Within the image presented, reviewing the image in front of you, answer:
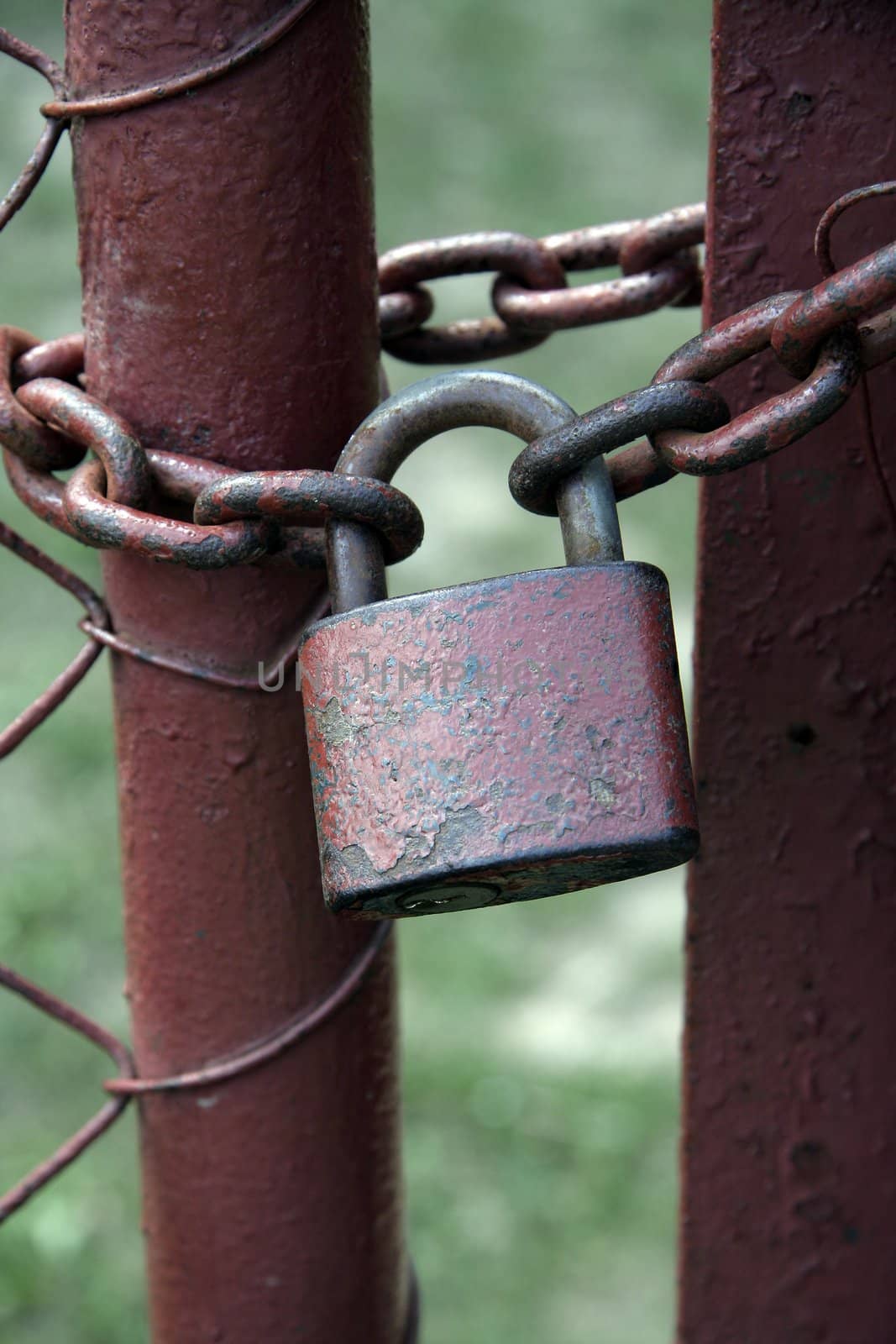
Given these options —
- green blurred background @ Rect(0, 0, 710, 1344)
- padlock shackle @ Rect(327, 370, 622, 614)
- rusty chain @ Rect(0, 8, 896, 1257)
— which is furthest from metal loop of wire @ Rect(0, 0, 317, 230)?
green blurred background @ Rect(0, 0, 710, 1344)

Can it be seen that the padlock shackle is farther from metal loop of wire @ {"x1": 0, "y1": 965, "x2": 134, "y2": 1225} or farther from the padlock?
metal loop of wire @ {"x1": 0, "y1": 965, "x2": 134, "y2": 1225}

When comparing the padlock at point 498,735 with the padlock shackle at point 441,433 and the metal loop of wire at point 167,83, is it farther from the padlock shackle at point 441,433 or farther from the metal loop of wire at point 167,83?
the metal loop of wire at point 167,83

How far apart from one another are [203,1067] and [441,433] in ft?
1.25

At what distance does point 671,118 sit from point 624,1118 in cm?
408

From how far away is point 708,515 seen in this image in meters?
0.78

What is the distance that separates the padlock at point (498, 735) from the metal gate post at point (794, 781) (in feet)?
0.49

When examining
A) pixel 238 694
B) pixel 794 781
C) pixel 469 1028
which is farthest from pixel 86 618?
pixel 469 1028

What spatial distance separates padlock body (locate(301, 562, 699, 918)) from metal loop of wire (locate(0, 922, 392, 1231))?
16 centimetres

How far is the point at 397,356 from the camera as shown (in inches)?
33.5

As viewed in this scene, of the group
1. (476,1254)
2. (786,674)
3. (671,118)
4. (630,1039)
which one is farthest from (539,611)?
(671,118)

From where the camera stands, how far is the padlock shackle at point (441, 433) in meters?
0.66

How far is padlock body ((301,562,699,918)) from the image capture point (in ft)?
2.05

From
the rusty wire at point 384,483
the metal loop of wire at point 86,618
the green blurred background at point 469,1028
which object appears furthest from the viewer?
the green blurred background at point 469,1028

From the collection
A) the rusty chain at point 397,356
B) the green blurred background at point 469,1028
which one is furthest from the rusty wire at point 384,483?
the green blurred background at point 469,1028
